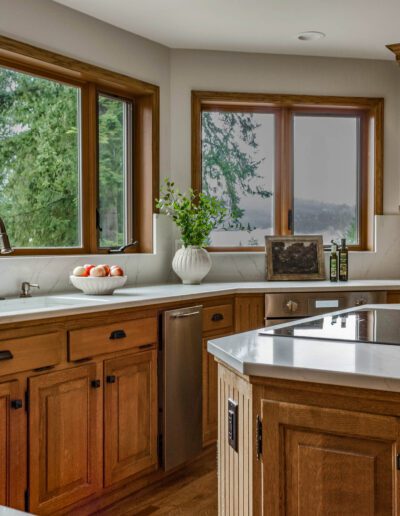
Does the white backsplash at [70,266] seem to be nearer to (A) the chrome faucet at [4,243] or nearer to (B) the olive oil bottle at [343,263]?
(A) the chrome faucet at [4,243]

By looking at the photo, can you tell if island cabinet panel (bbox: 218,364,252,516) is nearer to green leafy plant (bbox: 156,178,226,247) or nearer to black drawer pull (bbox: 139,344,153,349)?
black drawer pull (bbox: 139,344,153,349)

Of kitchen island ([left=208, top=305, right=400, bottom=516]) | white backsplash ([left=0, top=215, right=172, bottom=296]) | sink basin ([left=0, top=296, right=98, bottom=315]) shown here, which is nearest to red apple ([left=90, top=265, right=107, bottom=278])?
sink basin ([left=0, top=296, right=98, bottom=315])

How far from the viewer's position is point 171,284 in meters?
3.87

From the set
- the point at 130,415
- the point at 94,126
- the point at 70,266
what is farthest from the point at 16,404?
the point at 94,126

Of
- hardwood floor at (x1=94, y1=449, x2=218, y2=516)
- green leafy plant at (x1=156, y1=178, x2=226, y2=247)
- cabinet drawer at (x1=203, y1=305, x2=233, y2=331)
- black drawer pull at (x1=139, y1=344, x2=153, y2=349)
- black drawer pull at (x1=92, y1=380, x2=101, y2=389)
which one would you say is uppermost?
green leafy plant at (x1=156, y1=178, x2=226, y2=247)

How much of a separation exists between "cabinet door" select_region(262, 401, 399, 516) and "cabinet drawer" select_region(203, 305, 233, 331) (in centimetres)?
201

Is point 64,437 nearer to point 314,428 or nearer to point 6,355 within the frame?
point 6,355

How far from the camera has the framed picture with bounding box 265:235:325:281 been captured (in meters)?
4.18

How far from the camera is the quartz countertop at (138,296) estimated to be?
247 cm

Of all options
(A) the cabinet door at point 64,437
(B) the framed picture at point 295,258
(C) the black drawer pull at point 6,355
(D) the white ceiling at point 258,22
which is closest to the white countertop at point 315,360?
(C) the black drawer pull at point 6,355

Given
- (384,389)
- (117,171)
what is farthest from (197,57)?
(384,389)

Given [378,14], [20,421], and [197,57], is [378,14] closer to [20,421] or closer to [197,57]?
[197,57]

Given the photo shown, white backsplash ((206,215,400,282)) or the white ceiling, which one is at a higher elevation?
the white ceiling

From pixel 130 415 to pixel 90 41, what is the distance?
6.82 feet
